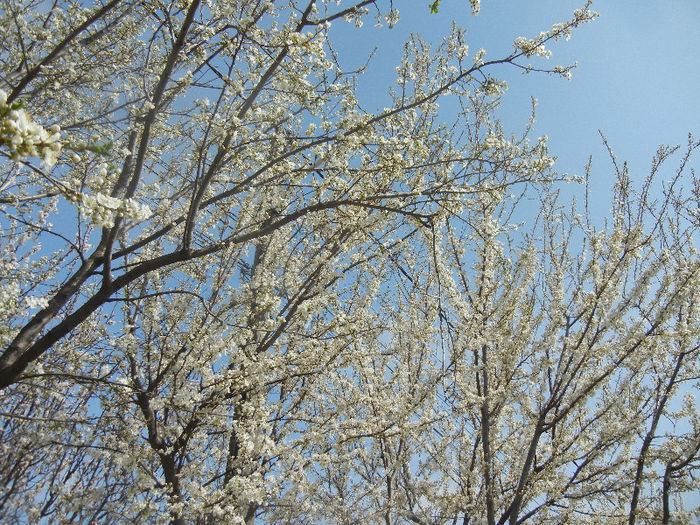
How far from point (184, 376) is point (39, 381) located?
1434 millimetres

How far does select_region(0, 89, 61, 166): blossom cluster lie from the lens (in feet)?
3.81

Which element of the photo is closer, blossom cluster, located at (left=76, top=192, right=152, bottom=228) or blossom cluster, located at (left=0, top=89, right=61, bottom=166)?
blossom cluster, located at (left=0, top=89, right=61, bottom=166)

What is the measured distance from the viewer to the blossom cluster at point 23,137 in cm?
116

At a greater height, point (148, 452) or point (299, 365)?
point (299, 365)

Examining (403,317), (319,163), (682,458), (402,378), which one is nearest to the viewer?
(319,163)

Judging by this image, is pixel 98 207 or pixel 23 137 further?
pixel 98 207

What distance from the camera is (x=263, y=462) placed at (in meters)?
4.13

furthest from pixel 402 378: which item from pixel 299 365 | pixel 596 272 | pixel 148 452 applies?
pixel 148 452

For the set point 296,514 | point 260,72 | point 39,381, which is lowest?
point 296,514

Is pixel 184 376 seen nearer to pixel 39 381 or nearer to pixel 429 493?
pixel 39 381

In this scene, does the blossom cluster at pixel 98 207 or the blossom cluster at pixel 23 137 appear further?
the blossom cluster at pixel 98 207

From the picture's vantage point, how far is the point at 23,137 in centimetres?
119

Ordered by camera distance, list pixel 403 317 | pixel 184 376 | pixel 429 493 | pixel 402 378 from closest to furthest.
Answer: pixel 184 376 < pixel 429 493 < pixel 402 378 < pixel 403 317

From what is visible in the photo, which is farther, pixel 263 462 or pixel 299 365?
pixel 263 462
